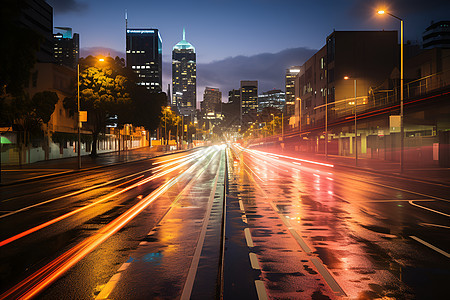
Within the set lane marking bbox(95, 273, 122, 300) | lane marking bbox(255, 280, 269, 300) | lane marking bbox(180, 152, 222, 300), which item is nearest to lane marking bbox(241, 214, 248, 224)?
lane marking bbox(180, 152, 222, 300)

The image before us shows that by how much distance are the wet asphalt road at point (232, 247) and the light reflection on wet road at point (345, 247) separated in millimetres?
26

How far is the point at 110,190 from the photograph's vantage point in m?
19.4

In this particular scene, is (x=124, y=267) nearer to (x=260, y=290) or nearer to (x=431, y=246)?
(x=260, y=290)

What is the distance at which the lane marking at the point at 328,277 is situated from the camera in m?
5.77

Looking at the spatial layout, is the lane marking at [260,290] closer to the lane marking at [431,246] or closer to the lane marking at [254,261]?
the lane marking at [254,261]

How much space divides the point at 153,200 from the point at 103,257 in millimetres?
8174

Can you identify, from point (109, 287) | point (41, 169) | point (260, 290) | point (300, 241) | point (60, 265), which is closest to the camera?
point (260, 290)

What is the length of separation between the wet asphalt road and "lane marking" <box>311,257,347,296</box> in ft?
0.07

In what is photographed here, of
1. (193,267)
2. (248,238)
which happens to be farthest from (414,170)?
(193,267)

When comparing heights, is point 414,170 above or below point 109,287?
below

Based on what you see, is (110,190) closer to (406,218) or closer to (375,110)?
(406,218)

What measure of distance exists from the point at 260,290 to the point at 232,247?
102 inches

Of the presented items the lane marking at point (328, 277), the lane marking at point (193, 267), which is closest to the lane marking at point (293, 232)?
the lane marking at point (328, 277)

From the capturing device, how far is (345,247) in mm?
8359
